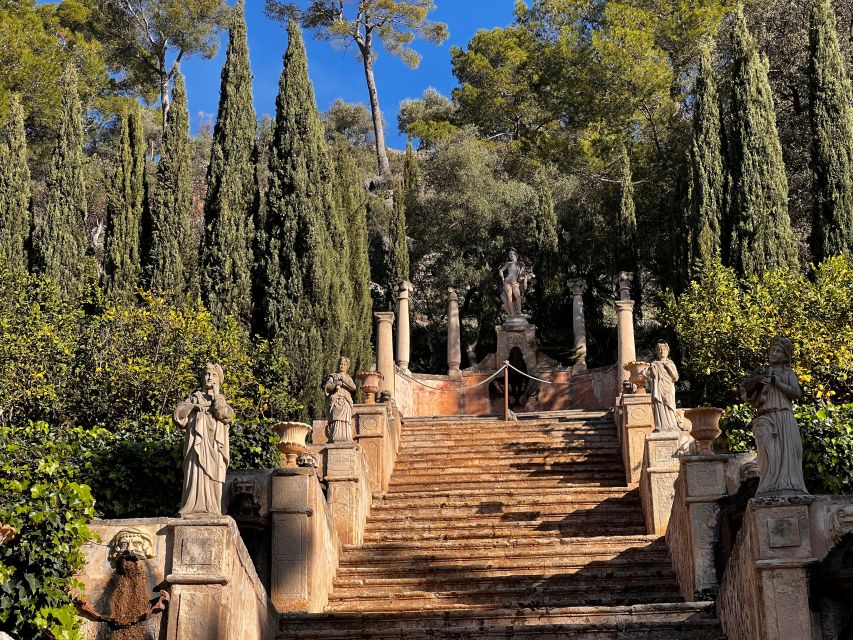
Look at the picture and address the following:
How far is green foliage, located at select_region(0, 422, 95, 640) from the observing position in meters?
11.1

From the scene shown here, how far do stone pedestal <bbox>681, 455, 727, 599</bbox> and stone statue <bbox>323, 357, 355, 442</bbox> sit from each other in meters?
5.47

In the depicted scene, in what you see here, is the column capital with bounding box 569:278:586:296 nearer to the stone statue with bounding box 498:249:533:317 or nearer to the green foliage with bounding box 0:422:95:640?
the stone statue with bounding box 498:249:533:317

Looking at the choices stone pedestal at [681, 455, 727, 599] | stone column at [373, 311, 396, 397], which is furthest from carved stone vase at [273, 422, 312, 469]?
stone column at [373, 311, 396, 397]

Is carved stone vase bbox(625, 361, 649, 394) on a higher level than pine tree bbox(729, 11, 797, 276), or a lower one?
lower

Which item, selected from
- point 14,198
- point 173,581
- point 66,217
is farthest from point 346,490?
point 14,198

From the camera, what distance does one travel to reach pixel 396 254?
107 ft

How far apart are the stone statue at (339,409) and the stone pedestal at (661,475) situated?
452 centimetres

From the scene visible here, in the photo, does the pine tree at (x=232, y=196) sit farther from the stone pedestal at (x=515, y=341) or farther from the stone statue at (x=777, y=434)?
the stone statue at (x=777, y=434)

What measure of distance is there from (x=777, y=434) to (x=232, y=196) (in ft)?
58.3

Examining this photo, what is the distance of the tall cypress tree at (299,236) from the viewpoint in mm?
24891

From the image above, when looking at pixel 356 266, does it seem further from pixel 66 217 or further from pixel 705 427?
pixel 705 427

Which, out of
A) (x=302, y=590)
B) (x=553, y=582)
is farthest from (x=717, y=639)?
(x=302, y=590)

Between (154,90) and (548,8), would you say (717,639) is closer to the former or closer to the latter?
(548,8)

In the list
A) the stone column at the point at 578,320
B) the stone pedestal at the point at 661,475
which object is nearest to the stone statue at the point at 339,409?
the stone pedestal at the point at 661,475
